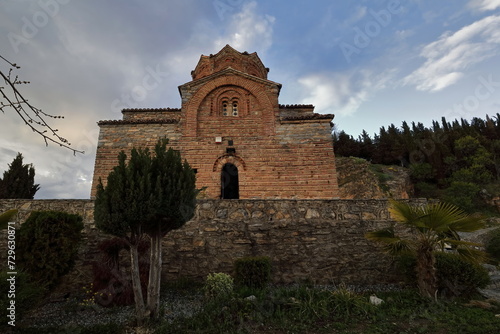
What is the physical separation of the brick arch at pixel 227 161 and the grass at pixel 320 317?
283 inches

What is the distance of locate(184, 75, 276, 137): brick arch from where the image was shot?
1228 cm

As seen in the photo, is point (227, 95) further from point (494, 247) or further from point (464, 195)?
point (464, 195)

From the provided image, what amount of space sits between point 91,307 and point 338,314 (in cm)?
444

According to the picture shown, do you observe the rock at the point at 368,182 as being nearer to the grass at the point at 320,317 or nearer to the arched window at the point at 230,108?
the arched window at the point at 230,108

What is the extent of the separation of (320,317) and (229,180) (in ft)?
32.2

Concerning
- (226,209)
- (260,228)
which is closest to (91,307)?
(226,209)

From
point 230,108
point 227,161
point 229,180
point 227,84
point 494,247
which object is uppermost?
point 227,84

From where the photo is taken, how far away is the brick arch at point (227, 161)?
11708 mm

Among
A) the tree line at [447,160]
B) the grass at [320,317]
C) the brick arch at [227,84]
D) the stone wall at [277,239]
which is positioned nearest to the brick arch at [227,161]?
the brick arch at [227,84]

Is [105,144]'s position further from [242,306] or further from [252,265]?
[242,306]

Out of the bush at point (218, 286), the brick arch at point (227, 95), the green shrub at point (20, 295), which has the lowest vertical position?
the bush at point (218, 286)

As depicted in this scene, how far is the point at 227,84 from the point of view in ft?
43.5

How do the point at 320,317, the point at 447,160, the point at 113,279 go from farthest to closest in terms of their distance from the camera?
the point at 447,160, the point at 113,279, the point at 320,317

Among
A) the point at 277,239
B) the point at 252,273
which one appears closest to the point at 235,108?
the point at 277,239
